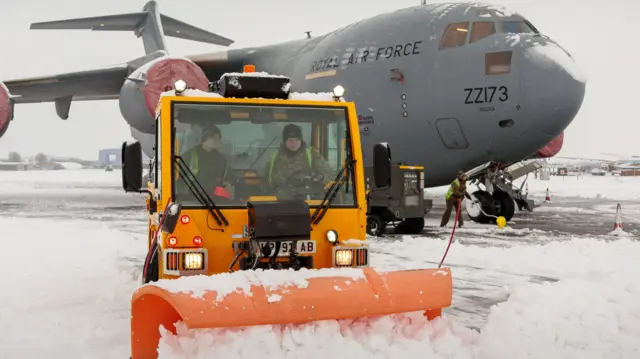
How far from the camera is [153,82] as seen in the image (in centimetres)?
1534

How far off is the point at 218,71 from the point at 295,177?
16.0 metres

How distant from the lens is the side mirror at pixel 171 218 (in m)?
4.57

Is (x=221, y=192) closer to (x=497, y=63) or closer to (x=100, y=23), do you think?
(x=497, y=63)

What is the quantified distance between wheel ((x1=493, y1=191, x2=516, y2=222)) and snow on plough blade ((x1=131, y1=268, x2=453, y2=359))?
35.3ft

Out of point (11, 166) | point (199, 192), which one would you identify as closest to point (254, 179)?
point (199, 192)

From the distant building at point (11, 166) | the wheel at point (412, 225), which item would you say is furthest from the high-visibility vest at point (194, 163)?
the distant building at point (11, 166)

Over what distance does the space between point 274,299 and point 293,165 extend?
1.58 m

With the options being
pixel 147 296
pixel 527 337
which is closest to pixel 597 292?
pixel 527 337

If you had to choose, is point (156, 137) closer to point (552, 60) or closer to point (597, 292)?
point (597, 292)

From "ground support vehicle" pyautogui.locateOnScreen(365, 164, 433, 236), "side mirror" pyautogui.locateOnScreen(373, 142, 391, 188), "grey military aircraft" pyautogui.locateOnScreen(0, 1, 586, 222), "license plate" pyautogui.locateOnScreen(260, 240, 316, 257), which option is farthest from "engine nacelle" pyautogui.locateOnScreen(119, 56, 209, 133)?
"license plate" pyautogui.locateOnScreen(260, 240, 316, 257)

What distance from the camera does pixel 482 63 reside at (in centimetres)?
1284

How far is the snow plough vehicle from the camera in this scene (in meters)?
4.02

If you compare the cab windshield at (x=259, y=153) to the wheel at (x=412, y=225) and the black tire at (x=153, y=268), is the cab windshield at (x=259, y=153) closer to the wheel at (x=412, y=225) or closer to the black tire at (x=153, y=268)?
the black tire at (x=153, y=268)

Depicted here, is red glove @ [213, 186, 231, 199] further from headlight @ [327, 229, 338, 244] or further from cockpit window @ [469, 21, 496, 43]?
cockpit window @ [469, 21, 496, 43]
